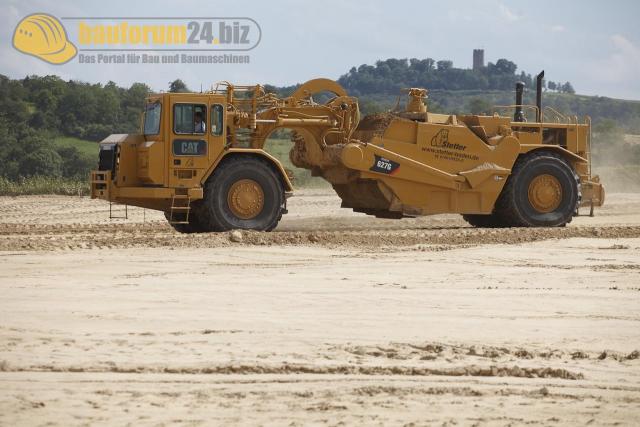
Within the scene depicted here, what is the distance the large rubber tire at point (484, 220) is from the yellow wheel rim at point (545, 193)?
0.67 metres

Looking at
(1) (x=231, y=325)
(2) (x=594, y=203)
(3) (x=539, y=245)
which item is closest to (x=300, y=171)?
(2) (x=594, y=203)

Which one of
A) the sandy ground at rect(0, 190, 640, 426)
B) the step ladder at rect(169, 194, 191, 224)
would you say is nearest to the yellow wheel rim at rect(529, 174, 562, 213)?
the sandy ground at rect(0, 190, 640, 426)

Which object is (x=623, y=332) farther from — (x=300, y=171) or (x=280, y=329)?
(x=300, y=171)

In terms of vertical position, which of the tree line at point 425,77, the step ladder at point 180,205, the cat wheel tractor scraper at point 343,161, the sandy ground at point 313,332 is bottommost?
the sandy ground at point 313,332

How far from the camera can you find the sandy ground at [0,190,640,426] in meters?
7.96

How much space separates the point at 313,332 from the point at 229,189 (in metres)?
9.16

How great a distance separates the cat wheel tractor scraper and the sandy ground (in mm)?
1209

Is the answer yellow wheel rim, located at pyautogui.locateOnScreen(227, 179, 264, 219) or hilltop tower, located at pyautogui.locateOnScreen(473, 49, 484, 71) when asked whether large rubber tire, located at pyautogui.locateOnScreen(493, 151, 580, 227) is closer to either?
yellow wheel rim, located at pyautogui.locateOnScreen(227, 179, 264, 219)

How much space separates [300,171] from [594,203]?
18.2 meters

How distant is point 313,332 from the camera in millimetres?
10219

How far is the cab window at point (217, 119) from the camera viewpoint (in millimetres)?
18953

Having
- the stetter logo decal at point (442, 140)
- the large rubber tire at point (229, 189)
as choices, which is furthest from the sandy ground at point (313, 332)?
the stetter logo decal at point (442, 140)

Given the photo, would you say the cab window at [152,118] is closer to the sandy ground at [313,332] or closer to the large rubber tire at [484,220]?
the sandy ground at [313,332]

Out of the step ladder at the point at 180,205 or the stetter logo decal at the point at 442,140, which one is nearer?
the step ladder at the point at 180,205
